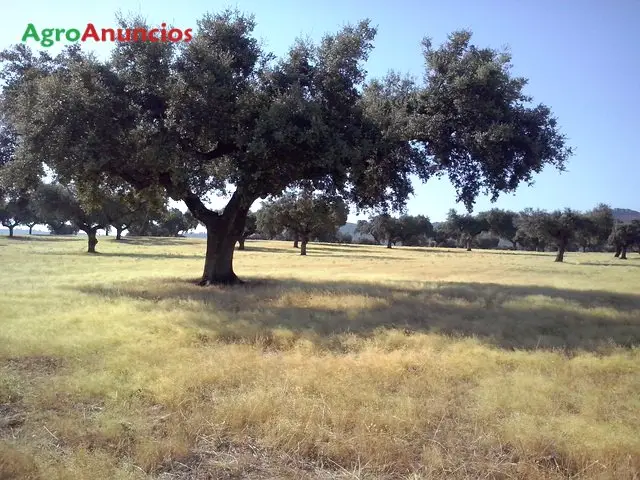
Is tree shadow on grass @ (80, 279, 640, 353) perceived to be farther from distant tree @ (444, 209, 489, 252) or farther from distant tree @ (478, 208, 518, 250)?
distant tree @ (478, 208, 518, 250)

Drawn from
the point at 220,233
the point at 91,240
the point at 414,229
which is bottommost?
the point at 91,240

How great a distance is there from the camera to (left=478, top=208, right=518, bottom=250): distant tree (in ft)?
381

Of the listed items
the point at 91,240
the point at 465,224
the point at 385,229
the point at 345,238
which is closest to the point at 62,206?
the point at 91,240

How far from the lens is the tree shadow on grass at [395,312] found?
36.6 ft

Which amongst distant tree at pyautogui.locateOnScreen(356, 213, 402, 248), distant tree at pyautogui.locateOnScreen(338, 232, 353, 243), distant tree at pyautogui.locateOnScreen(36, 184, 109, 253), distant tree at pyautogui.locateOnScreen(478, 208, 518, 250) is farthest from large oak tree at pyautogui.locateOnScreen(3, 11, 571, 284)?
distant tree at pyautogui.locateOnScreen(338, 232, 353, 243)

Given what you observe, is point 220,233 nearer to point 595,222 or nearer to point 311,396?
point 311,396

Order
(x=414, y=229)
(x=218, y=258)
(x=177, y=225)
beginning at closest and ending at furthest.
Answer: (x=218, y=258), (x=414, y=229), (x=177, y=225)

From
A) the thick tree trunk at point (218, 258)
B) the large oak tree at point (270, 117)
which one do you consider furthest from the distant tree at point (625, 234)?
the thick tree trunk at point (218, 258)

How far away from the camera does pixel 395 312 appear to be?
1445 cm

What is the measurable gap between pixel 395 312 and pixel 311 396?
8.19m

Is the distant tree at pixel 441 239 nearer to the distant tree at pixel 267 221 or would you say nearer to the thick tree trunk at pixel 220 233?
the distant tree at pixel 267 221

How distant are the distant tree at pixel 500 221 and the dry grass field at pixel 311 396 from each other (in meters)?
108

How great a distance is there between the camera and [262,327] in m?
11.7

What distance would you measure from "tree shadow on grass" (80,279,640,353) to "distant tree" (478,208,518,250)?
9900 cm
